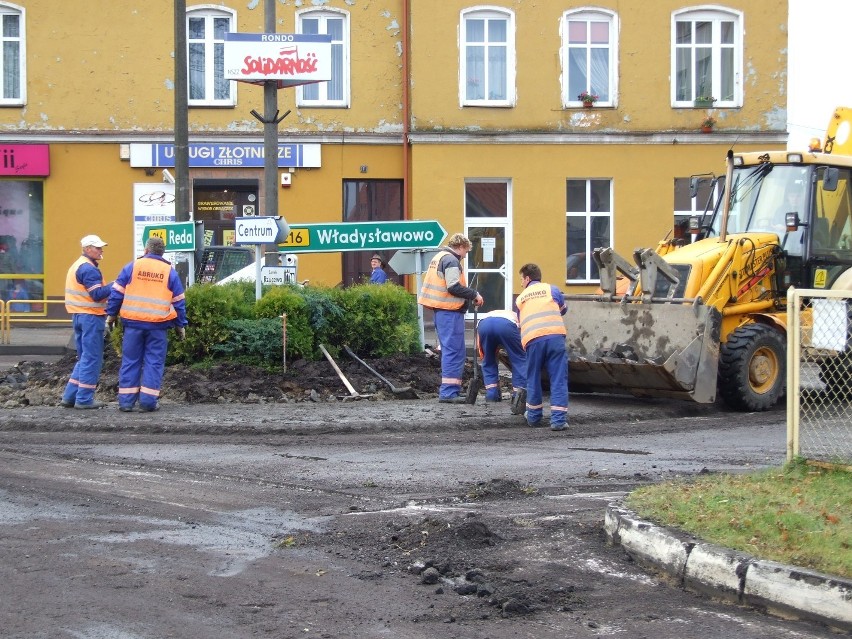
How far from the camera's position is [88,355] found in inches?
505

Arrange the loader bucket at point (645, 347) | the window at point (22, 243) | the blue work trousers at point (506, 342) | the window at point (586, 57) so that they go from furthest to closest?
the window at point (586, 57)
the window at point (22, 243)
the blue work trousers at point (506, 342)
the loader bucket at point (645, 347)

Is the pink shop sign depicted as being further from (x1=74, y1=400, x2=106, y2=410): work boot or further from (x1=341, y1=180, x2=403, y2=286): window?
(x1=74, y1=400, x2=106, y2=410): work boot

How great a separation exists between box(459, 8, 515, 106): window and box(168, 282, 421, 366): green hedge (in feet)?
41.8

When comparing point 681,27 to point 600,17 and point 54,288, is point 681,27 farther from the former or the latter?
point 54,288

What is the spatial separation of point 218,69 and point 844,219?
16563 mm

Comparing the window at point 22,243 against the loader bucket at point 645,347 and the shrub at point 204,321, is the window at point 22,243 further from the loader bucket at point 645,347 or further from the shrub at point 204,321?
the loader bucket at point 645,347

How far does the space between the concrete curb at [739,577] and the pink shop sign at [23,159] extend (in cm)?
2245

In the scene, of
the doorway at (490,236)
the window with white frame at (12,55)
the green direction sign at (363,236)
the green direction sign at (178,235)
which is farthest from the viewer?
the doorway at (490,236)

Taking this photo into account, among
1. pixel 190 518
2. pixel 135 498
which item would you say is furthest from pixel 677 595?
pixel 135 498

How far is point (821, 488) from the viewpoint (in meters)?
7.62

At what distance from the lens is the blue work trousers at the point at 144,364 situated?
Answer: 12609 mm

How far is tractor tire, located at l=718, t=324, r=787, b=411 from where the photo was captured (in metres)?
13.2

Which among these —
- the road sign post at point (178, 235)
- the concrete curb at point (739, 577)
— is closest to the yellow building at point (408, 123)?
the road sign post at point (178, 235)

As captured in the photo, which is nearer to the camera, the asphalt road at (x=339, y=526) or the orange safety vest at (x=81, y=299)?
the asphalt road at (x=339, y=526)
